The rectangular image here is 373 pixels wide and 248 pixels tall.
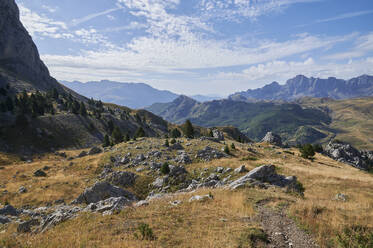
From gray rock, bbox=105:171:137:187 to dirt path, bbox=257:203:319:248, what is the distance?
2472 centimetres

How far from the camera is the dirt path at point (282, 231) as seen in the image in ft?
32.8

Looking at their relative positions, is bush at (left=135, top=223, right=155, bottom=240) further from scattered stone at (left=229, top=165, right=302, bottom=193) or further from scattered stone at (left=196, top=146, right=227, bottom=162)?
scattered stone at (left=196, top=146, right=227, bottom=162)

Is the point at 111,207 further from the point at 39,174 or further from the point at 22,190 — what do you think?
the point at 39,174

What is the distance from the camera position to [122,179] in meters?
33.6

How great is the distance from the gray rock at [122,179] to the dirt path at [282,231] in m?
24.7

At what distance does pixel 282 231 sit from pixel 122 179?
28113mm

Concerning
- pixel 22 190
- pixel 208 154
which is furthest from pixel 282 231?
pixel 22 190

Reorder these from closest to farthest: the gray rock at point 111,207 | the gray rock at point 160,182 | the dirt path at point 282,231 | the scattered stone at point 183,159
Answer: the dirt path at point 282,231, the gray rock at point 111,207, the gray rock at point 160,182, the scattered stone at point 183,159

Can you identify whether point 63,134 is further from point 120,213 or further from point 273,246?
point 273,246

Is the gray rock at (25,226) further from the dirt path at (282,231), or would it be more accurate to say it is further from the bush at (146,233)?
the dirt path at (282,231)

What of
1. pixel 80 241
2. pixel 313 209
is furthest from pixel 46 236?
pixel 313 209

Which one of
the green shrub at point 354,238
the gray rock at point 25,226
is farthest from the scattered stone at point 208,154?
the green shrub at point 354,238

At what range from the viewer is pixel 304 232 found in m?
11.1

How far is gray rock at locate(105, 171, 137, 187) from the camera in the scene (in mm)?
33125
